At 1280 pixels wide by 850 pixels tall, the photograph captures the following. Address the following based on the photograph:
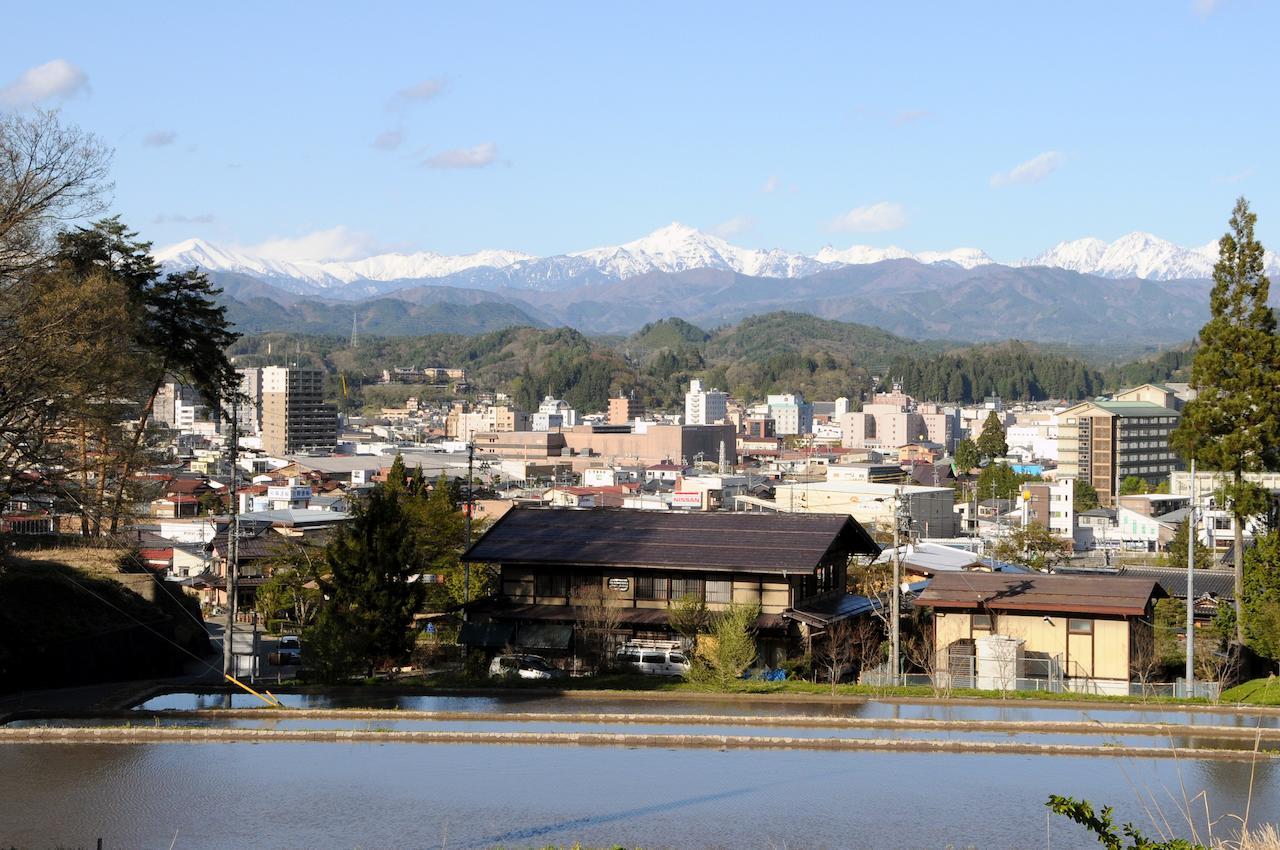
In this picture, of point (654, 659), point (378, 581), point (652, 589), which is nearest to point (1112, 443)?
point (652, 589)

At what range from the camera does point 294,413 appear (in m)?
128

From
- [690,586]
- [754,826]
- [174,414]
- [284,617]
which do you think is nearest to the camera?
[754,826]

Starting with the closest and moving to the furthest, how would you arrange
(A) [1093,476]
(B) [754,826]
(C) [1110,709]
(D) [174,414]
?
(B) [754,826] < (C) [1110,709] < (A) [1093,476] < (D) [174,414]

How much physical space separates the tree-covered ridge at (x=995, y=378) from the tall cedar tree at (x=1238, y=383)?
165 m

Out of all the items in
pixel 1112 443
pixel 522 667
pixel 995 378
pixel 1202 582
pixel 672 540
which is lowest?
pixel 1202 582

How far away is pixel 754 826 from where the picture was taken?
923 centimetres

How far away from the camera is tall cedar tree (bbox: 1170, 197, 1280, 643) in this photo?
20.6 meters

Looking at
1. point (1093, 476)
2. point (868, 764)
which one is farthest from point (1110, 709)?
point (1093, 476)

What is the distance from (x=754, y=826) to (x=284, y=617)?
19.8 meters

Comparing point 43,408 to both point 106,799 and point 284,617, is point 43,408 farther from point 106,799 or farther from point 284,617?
point 284,617

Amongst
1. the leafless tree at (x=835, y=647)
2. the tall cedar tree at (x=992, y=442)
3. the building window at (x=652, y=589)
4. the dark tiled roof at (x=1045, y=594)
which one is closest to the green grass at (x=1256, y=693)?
the dark tiled roof at (x=1045, y=594)

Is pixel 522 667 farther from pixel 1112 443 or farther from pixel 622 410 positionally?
pixel 622 410

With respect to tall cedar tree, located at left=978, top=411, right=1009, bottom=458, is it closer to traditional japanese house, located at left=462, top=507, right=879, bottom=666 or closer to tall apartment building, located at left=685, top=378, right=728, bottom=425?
tall apartment building, located at left=685, top=378, right=728, bottom=425

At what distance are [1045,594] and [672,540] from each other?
539cm
